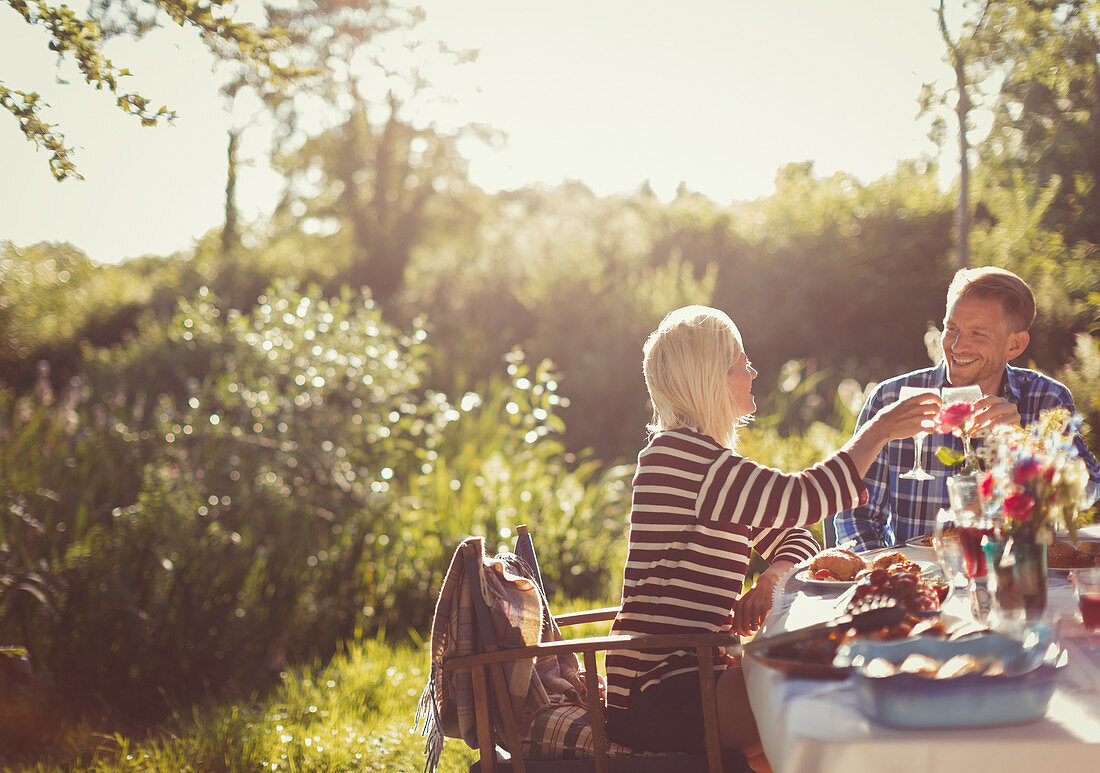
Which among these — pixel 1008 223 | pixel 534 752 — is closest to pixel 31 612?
pixel 534 752

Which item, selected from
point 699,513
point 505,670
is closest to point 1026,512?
point 699,513

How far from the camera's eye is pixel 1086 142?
16.7 ft

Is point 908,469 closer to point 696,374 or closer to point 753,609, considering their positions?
point 753,609

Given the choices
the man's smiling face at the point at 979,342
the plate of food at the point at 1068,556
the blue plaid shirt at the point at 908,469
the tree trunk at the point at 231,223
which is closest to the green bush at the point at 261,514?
the blue plaid shirt at the point at 908,469

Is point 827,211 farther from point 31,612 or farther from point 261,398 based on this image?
point 31,612

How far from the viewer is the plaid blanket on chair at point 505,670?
201 centimetres

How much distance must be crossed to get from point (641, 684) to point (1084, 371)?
142 inches

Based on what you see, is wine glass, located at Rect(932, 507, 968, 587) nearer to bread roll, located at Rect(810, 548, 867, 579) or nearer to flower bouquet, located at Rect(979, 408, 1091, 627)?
bread roll, located at Rect(810, 548, 867, 579)

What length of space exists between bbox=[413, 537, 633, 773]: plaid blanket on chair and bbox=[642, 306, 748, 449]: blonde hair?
0.55 metres

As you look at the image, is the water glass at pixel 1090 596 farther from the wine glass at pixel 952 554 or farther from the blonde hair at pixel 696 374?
the blonde hair at pixel 696 374

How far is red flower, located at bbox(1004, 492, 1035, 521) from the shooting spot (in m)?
1.34

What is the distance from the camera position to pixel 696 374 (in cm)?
210

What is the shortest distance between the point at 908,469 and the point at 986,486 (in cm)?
164

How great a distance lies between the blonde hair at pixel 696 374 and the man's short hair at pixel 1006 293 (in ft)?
3.75
